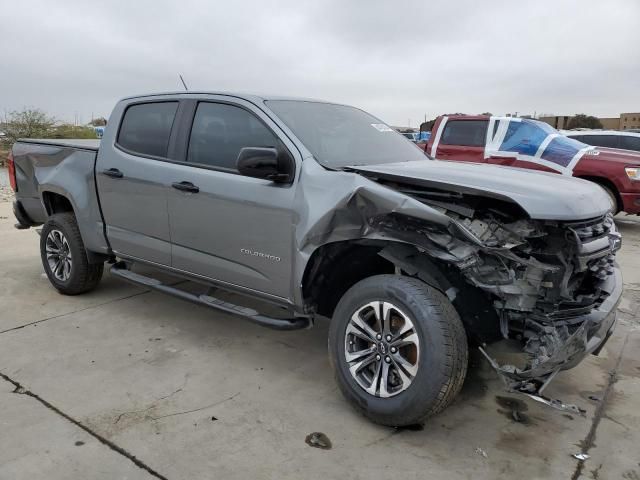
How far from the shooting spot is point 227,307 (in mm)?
3631

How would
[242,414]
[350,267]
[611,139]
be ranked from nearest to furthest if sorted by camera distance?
[242,414]
[350,267]
[611,139]

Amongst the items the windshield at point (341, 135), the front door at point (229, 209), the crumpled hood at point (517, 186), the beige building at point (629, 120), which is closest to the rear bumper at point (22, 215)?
the front door at point (229, 209)

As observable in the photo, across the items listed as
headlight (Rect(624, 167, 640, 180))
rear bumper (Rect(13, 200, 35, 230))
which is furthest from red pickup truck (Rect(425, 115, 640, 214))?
rear bumper (Rect(13, 200, 35, 230))

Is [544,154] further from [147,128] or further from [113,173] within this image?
[113,173]

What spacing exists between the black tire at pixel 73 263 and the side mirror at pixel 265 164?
7.68 feet

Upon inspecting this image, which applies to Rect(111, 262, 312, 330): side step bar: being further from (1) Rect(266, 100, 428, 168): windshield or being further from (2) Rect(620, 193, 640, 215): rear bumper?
(2) Rect(620, 193, 640, 215): rear bumper

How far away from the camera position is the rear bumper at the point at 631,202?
850cm

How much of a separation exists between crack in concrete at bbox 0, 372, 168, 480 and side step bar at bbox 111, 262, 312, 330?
1.09 m

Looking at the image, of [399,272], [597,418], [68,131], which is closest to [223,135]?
[399,272]

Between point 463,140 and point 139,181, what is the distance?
6.65m

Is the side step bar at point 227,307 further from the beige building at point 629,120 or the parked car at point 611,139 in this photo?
the beige building at point 629,120

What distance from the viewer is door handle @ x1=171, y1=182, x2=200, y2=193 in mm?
3730

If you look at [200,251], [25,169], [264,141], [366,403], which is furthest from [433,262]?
[25,169]

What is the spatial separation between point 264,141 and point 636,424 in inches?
110
